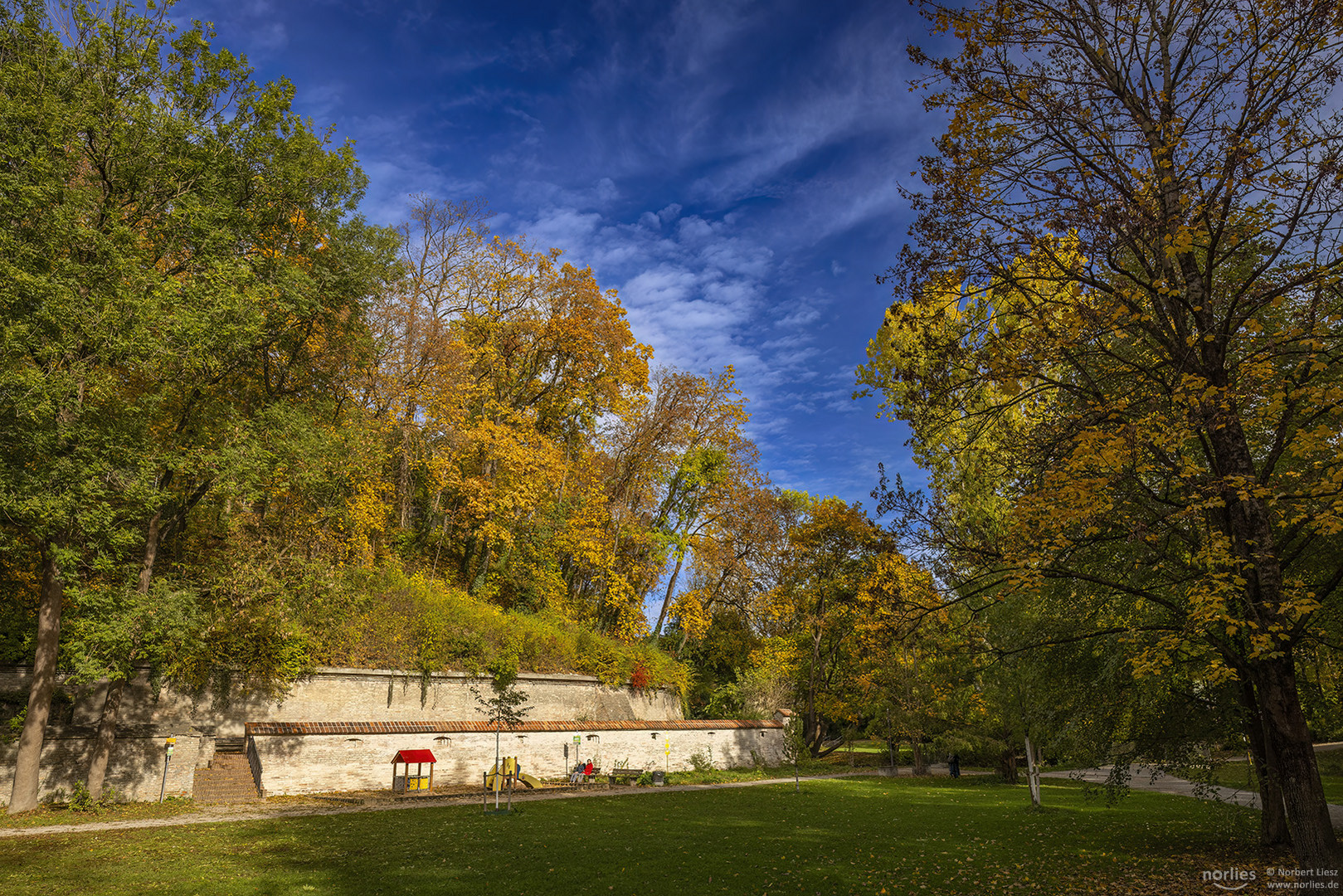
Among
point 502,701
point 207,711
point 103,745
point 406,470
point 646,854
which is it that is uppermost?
point 406,470

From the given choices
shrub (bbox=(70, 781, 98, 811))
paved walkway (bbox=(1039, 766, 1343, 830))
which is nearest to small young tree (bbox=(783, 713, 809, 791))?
paved walkway (bbox=(1039, 766, 1343, 830))

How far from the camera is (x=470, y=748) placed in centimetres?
2019

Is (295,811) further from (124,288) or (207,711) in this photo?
(124,288)

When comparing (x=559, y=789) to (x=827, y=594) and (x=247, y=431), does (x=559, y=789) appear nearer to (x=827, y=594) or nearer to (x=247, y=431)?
(x=247, y=431)

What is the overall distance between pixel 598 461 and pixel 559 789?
1375 centimetres

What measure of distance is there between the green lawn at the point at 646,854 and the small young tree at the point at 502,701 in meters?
2.49

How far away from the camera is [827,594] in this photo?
31453 millimetres

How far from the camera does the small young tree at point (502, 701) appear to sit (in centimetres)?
1808

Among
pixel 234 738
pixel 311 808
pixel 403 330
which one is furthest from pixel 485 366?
pixel 311 808

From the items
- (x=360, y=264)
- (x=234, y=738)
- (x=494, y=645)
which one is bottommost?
(x=234, y=738)

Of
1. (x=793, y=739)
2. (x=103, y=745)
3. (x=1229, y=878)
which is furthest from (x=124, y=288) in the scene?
(x=793, y=739)

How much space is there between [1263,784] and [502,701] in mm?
15262

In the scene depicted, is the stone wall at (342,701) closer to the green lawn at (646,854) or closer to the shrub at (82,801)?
the shrub at (82,801)

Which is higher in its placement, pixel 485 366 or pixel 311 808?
pixel 485 366
